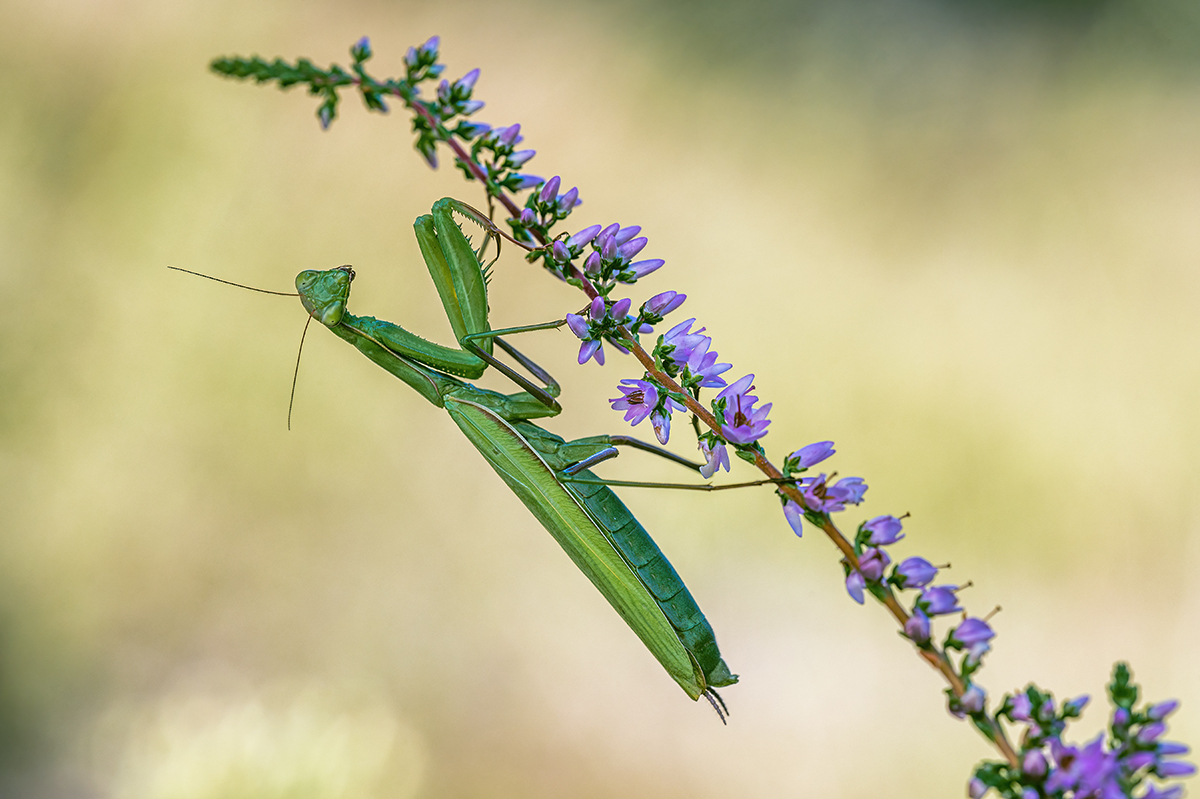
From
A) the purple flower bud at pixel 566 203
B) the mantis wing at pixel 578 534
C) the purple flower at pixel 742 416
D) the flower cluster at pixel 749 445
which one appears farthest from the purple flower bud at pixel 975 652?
the purple flower bud at pixel 566 203

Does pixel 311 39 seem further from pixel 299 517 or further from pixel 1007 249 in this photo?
pixel 1007 249

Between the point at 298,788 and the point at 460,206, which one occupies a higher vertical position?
the point at 460,206

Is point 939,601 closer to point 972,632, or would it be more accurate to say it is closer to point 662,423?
point 972,632

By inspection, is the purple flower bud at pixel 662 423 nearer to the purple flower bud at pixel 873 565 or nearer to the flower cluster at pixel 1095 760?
the purple flower bud at pixel 873 565

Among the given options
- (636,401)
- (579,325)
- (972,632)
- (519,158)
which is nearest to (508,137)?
(519,158)

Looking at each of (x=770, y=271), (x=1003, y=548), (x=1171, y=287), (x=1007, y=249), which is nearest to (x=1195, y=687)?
(x=1003, y=548)

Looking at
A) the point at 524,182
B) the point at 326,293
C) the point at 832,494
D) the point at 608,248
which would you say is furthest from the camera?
the point at 326,293

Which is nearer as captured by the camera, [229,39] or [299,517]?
[299,517]
